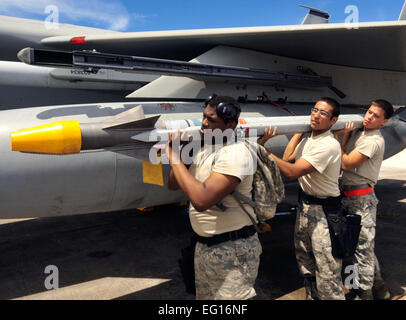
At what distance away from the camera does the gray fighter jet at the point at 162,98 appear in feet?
9.30

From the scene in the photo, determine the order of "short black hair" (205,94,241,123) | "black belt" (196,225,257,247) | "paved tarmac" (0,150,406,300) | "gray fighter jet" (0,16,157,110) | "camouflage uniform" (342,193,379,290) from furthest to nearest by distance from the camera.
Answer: "gray fighter jet" (0,16,157,110), "paved tarmac" (0,150,406,300), "camouflage uniform" (342,193,379,290), "black belt" (196,225,257,247), "short black hair" (205,94,241,123)

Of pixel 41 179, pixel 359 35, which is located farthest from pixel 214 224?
pixel 359 35

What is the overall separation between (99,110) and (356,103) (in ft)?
16.4

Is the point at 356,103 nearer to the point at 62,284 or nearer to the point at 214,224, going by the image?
the point at 214,224

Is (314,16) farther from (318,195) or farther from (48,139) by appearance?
(48,139)

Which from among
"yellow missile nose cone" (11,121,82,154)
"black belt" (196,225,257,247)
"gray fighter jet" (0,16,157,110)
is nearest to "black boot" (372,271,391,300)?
"black belt" (196,225,257,247)

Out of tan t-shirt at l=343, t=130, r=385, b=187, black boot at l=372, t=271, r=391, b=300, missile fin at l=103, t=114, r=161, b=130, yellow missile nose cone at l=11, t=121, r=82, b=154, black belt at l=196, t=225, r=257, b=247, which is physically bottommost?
black boot at l=372, t=271, r=391, b=300

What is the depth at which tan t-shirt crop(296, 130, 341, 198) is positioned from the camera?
10.3ft

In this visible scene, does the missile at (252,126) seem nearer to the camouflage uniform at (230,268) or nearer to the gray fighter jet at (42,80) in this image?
the camouflage uniform at (230,268)

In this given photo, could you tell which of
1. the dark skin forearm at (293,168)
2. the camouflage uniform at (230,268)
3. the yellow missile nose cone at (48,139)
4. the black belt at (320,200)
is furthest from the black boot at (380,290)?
the yellow missile nose cone at (48,139)

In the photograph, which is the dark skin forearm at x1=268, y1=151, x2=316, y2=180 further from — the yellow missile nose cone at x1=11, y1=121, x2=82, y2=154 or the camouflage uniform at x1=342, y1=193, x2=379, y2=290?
the yellow missile nose cone at x1=11, y1=121, x2=82, y2=154

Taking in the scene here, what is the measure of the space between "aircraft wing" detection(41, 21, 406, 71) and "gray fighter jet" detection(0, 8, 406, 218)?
2cm

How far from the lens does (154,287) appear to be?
13.4 feet
